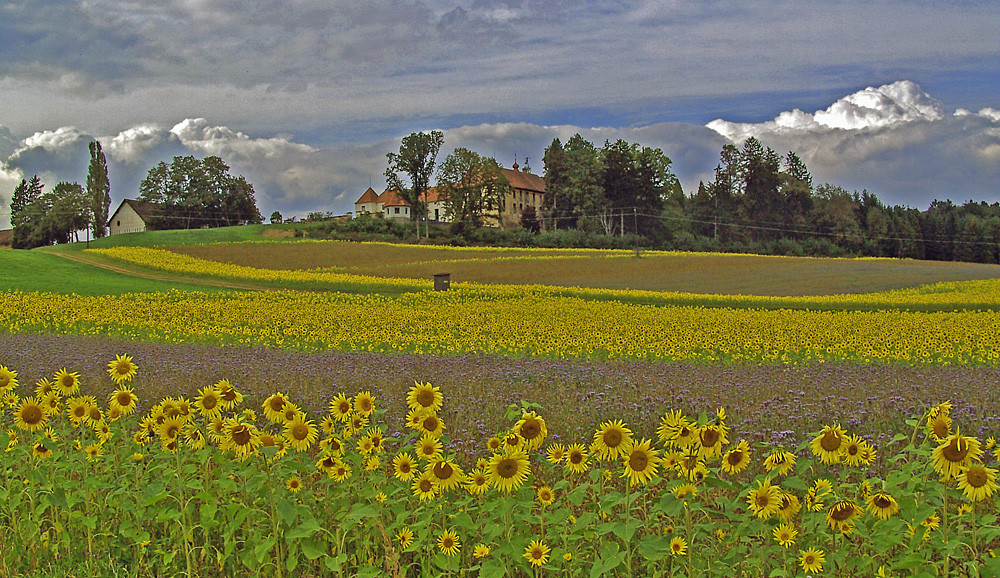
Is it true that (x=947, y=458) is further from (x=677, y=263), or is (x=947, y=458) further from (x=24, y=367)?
(x=677, y=263)

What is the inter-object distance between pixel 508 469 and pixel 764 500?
4.10ft

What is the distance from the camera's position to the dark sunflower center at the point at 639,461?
355cm

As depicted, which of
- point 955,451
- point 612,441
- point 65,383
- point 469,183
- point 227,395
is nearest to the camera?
point 955,451

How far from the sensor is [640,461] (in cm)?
355

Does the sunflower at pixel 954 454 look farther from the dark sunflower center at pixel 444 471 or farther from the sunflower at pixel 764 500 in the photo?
the dark sunflower center at pixel 444 471

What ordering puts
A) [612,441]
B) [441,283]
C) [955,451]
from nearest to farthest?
[955,451] < [612,441] < [441,283]

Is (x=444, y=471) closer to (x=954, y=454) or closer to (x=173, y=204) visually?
(x=954, y=454)

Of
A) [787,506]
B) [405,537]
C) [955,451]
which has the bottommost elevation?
[405,537]

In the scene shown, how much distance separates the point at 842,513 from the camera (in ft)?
11.8

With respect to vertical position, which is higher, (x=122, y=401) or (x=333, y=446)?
(x=122, y=401)

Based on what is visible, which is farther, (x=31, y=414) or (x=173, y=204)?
(x=173, y=204)

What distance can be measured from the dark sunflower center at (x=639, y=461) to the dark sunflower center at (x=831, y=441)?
886mm

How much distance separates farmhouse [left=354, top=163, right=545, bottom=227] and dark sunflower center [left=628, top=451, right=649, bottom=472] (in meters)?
110

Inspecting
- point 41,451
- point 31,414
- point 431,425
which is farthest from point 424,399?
point 41,451
